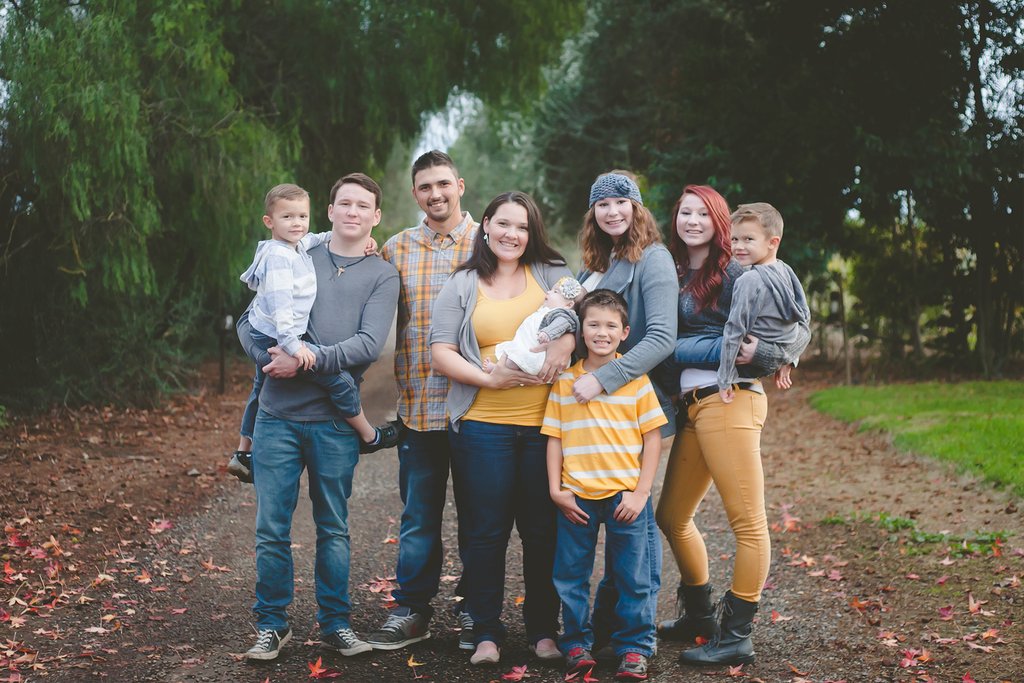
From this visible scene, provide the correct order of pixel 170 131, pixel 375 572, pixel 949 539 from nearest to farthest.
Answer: pixel 375 572 < pixel 949 539 < pixel 170 131

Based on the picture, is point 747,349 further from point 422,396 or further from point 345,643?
point 345,643

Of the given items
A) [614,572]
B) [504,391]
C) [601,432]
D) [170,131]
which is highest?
[170,131]

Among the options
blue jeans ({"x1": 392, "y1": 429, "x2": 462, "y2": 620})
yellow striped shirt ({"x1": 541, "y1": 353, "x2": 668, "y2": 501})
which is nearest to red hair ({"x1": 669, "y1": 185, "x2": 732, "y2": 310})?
yellow striped shirt ({"x1": 541, "y1": 353, "x2": 668, "y2": 501})

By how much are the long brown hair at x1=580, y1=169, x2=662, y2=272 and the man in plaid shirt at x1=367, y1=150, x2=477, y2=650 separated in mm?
580

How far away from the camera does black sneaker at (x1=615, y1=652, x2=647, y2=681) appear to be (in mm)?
3686

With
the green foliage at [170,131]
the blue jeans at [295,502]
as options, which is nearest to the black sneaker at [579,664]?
the blue jeans at [295,502]

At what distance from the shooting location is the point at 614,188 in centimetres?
378

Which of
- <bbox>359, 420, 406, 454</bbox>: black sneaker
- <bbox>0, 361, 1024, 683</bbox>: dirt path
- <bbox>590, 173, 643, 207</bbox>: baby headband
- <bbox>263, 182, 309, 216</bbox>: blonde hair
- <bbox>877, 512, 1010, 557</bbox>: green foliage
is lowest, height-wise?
<bbox>0, 361, 1024, 683</bbox>: dirt path

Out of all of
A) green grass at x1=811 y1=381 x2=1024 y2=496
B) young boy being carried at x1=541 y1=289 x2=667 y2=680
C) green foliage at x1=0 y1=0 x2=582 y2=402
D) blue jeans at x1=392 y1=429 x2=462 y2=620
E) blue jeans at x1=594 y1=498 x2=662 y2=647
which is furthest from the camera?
green foliage at x1=0 y1=0 x2=582 y2=402

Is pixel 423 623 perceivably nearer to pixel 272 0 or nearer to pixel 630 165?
pixel 272 0

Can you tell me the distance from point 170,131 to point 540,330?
23.8 feet

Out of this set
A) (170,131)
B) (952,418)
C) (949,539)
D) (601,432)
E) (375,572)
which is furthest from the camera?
(170,131)

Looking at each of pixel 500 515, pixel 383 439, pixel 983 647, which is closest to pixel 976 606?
pixel 983 647

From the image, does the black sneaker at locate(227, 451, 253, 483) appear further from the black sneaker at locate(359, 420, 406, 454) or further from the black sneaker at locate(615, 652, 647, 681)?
the black sneaker at locate(615, 652, 647, 681)
